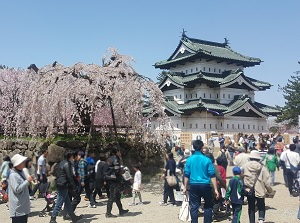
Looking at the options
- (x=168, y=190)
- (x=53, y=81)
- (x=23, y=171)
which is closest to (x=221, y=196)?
(x=168, y=190)

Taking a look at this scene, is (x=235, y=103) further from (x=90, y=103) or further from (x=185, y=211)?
(x=185, y=211)

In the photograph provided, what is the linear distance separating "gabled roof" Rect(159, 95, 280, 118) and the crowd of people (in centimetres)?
2367

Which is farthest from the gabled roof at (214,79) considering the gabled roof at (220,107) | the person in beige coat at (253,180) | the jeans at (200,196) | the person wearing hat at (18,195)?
the person wearing hat at (18,195)

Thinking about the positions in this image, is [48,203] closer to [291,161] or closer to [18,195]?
[18,195]

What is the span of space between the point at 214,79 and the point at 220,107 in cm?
337

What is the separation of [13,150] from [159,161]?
6.74m

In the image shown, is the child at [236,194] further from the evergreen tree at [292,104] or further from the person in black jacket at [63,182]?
the evergreen tree at [292,104]

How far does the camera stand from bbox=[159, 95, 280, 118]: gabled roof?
110ft

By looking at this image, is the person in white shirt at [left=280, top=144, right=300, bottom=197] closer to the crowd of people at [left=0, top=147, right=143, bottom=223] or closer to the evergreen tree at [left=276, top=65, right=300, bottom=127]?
the crowd of people at [left=0, top=147, right=143, bottom=223]

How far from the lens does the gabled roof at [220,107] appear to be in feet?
110

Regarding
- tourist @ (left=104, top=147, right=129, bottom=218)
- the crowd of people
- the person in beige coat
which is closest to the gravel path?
the crowd of people

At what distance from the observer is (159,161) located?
15102 mm

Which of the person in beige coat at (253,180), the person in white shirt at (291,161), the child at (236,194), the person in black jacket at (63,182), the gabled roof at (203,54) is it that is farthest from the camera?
the gabled roof at (203,54)

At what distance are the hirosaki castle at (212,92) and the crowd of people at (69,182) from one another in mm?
23944
